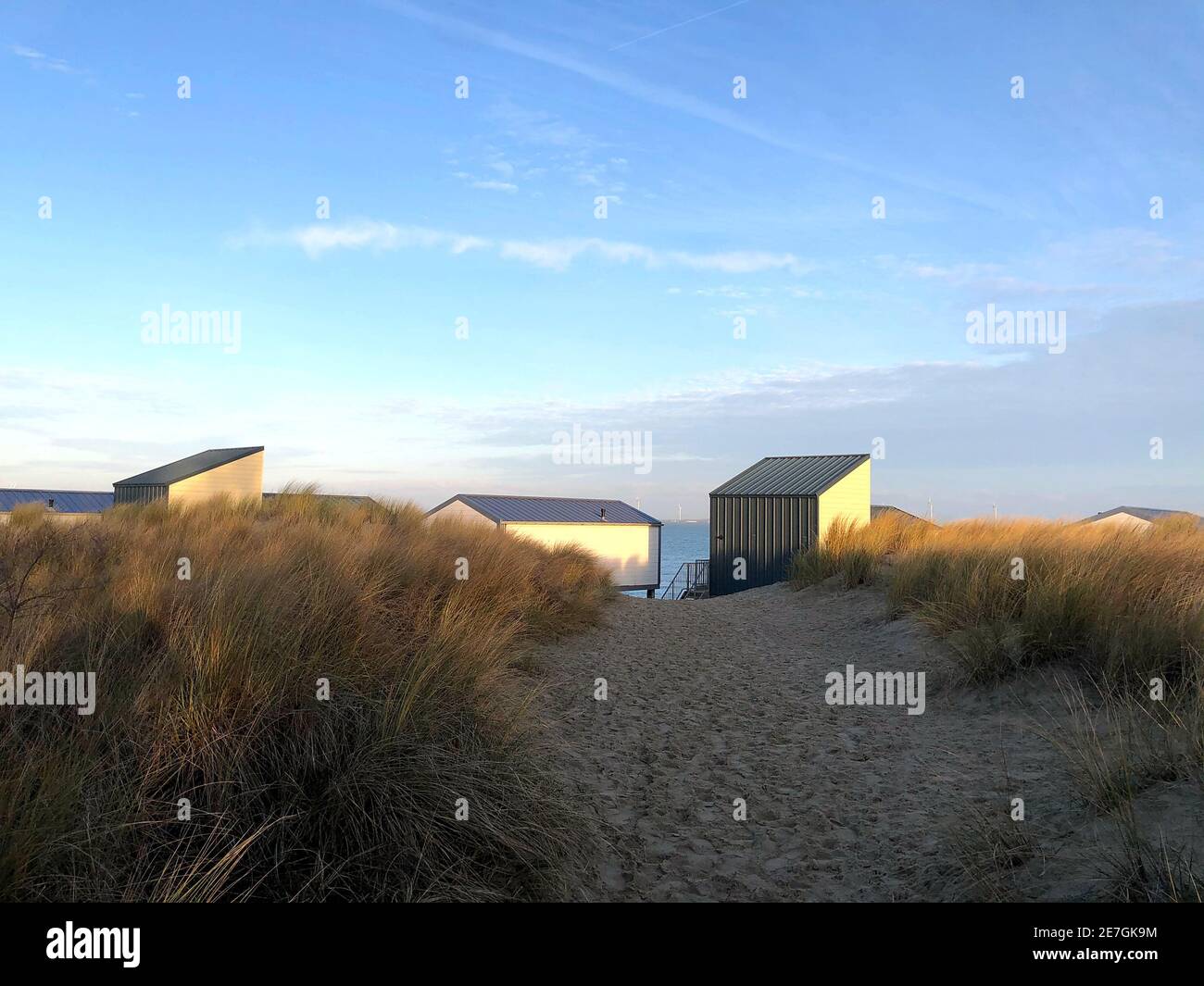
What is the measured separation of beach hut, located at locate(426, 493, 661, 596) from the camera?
35188 millimetres

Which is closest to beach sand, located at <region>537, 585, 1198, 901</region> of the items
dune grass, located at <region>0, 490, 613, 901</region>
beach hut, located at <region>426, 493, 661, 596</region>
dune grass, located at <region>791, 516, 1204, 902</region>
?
dune grass, located at <region>791, 516, 1204, 902</region>

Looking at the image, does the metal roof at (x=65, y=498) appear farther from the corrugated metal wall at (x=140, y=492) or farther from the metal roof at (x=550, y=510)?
the metal roof at (x=550, y=510)

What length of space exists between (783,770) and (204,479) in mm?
27669

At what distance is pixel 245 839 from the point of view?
321 cm

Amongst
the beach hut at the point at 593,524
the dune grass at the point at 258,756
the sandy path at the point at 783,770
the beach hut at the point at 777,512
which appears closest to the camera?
the dune grass at the point at 258,756

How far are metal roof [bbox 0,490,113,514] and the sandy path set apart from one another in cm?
3797

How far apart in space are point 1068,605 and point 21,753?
7.63 m

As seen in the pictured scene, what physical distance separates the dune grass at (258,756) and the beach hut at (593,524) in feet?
93.5

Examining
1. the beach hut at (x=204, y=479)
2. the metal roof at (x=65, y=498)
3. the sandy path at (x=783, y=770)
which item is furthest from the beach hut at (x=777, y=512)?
the metal roof at (x=65, y=498)

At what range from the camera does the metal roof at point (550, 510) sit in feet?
116

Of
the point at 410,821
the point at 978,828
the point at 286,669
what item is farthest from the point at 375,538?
the point at 978,828

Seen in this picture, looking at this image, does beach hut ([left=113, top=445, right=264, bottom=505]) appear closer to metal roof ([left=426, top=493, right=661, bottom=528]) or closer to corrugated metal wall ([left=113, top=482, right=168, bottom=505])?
corrugated metal wall ([left=113, top=482, right=168, bottom=505])

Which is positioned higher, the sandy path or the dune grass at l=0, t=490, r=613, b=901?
the dune grass at l=0, t=490, r=613, b=901

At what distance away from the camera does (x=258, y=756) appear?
12.5ft
